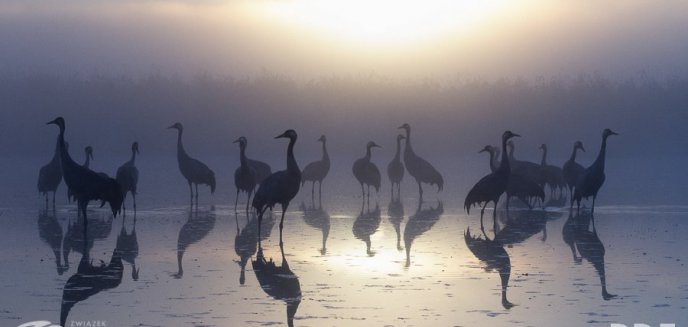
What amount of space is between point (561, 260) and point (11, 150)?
38.7 metres

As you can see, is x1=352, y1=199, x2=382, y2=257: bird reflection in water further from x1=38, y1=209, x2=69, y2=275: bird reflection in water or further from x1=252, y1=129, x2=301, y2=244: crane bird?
x1=38, y1=209, x2=69, y2=275: bird reflection in water

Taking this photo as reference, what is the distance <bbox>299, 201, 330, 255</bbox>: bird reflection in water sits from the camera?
17578 millimetres

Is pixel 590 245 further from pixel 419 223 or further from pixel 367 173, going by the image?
pixel 367 173

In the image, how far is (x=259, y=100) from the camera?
5656 cm

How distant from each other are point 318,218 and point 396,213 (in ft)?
6.42

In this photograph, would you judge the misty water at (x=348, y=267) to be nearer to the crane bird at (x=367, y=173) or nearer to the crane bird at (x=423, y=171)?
the crane bird at (x=367, y=173)

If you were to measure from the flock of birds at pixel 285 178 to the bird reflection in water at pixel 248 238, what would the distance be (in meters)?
0.34

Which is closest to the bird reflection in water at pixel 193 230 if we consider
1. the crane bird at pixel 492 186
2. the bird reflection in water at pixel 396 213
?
the bird reflection in water at pixel 396 213

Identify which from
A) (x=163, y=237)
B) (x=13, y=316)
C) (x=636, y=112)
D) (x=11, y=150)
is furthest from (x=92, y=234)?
(x=636, y=112)

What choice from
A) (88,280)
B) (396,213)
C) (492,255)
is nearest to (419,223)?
(396,213)

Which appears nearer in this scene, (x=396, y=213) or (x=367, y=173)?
(x=396, y=213)

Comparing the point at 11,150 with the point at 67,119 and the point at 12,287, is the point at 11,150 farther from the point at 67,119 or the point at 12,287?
the point at 12,287

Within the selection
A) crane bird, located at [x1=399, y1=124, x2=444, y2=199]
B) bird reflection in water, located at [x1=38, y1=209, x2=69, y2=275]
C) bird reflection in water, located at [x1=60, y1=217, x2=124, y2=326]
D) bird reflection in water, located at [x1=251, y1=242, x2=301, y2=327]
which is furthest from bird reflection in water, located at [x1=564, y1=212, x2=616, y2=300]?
bird reflection in water, located at [x1=38, y1=209, x2=69, y2=275]

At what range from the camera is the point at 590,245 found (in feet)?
53.2
